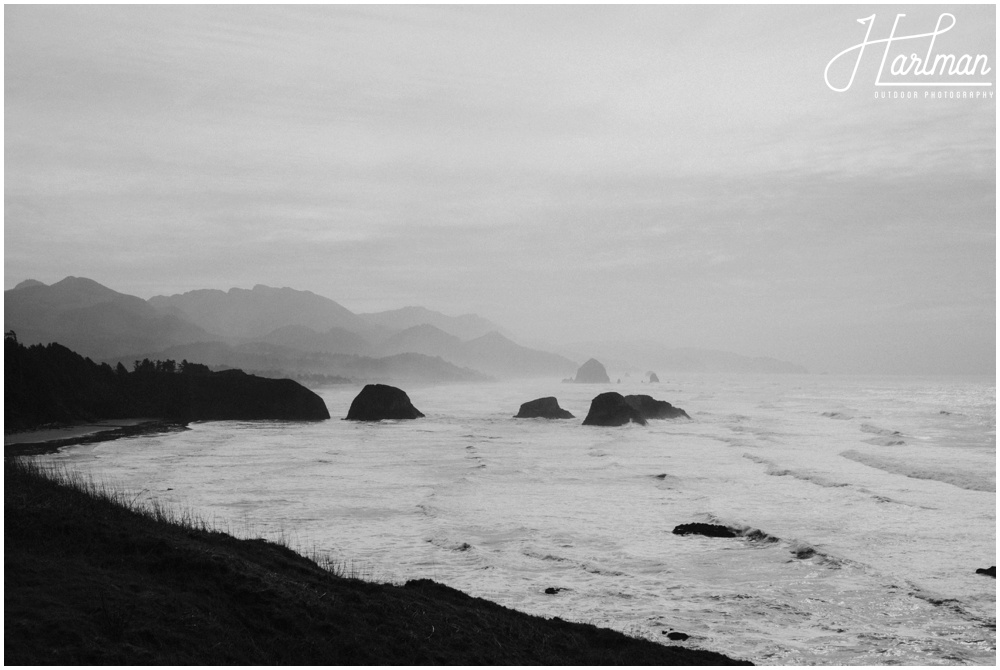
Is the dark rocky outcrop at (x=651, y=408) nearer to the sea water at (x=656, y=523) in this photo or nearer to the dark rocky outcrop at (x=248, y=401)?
the sea water at (x=656, y=523)

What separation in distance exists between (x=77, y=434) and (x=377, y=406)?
68.1ft

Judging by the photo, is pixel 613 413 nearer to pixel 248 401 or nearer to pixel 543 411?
pixel 543 411

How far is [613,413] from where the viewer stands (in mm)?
47250

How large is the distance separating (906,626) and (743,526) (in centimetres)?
617

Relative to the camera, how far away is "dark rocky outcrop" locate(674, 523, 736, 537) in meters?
15.6

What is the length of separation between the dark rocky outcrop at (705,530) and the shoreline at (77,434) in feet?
77.9

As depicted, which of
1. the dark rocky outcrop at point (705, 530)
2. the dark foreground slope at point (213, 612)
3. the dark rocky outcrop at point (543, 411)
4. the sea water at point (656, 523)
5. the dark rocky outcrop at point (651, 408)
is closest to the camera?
the dark foreground slope at point (213, 612)

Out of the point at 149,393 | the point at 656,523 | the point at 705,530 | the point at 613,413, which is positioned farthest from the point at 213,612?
the point at 149,393

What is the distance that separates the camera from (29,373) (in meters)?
40.0

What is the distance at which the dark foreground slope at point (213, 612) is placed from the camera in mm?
6312

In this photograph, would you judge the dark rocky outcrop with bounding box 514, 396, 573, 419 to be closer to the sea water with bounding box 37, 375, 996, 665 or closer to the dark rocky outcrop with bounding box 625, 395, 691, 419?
the dark rocky outcrop with bounding box 625, 395, 691, 419

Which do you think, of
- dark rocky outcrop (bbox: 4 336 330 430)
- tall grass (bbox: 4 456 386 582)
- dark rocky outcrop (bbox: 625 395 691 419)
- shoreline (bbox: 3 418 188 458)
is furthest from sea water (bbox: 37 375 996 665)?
dark rocky outcrop (bbox: 625 395 691 419)

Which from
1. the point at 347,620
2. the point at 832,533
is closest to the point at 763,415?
the point at 832,533

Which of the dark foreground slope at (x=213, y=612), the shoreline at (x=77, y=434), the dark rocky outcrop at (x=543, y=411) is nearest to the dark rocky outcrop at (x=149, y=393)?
the shoreline at (x=77, y=434)
